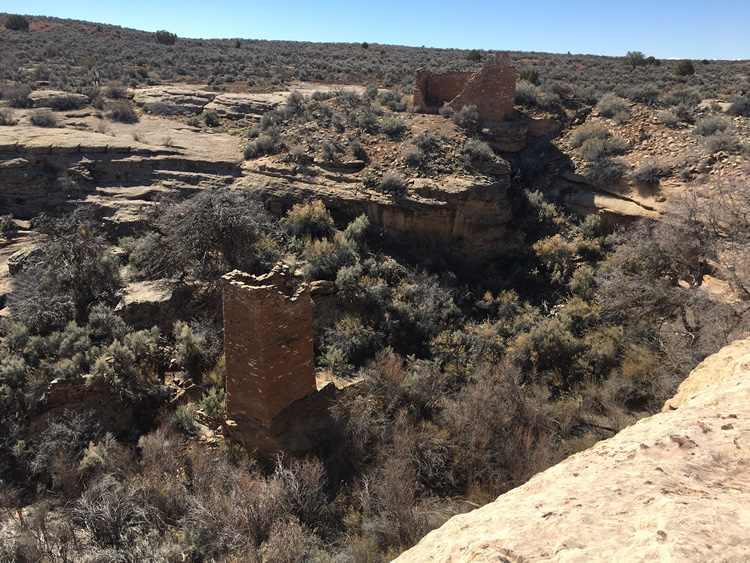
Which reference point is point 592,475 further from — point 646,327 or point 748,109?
point 748,109

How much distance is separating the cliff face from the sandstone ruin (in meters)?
15.3

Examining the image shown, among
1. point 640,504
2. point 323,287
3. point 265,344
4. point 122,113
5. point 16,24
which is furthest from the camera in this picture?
point 16,24

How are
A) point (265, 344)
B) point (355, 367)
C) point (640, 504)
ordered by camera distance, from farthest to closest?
1. point (355, 367)
2. point (265, 344)
3. point (640, 504)

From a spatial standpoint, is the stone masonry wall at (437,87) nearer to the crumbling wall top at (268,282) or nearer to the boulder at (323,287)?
the boulder at (323,287)

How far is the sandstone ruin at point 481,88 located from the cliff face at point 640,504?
15314 mm

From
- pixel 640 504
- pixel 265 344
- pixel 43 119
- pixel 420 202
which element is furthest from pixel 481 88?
pixel 640 504

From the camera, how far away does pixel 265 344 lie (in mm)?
7160

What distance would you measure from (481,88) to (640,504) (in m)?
17.0

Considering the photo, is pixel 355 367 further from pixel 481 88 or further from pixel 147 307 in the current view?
pixel 481 88

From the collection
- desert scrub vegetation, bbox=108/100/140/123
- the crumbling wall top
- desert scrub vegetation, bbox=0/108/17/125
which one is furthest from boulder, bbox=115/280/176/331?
desert scrub vegetation, bbox=108/100/140/123

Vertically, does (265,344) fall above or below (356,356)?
above

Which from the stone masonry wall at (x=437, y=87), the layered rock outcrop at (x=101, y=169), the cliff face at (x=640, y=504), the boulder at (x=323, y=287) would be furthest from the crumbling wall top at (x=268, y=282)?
the stone masonry wall at (x=437, y=87)

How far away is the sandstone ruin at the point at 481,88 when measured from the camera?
16953 mm

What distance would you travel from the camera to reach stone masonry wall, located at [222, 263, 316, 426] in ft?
23.3
